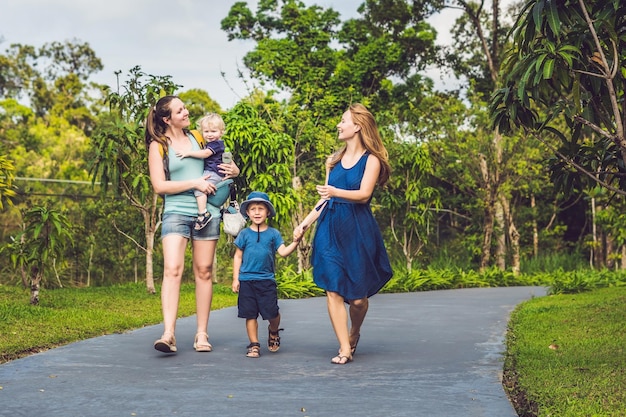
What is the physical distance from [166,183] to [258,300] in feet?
3.66

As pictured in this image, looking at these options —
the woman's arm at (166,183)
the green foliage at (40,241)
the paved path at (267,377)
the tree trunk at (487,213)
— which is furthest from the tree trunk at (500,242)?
the woman's arm at (166,183)

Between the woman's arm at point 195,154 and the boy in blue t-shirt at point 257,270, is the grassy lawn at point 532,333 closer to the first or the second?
the boy in blue t-shirt at point 257,270

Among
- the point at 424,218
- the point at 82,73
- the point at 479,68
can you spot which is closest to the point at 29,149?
the point at 82,73

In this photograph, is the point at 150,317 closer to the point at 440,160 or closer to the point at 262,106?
the point at 262,106

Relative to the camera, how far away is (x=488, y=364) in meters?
6.32

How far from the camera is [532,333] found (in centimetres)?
849

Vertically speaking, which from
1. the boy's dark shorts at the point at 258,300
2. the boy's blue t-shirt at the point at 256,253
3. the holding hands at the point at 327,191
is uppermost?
the holding hands at the point at 327,191

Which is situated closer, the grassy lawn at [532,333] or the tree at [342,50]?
the grassy lawn at [532,333]

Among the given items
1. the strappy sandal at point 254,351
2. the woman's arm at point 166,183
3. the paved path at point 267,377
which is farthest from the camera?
the woman's arm at point 166,183

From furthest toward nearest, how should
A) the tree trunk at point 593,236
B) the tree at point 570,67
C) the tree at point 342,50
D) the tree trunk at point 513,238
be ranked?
the tree at point 342,50, the tree trunk at point 513,238, the tree trunk at point 593,236, the tree at point 570,67

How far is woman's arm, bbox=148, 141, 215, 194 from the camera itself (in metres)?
6.69

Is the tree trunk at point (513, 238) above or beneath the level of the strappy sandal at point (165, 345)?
above

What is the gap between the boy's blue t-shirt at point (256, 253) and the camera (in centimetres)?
689

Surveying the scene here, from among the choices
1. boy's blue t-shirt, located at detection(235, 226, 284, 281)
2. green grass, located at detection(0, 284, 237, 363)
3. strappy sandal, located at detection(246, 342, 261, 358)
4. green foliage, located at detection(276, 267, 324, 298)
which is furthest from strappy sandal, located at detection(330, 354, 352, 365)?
green foliage, located at detection(276, 267, 324, 298)
